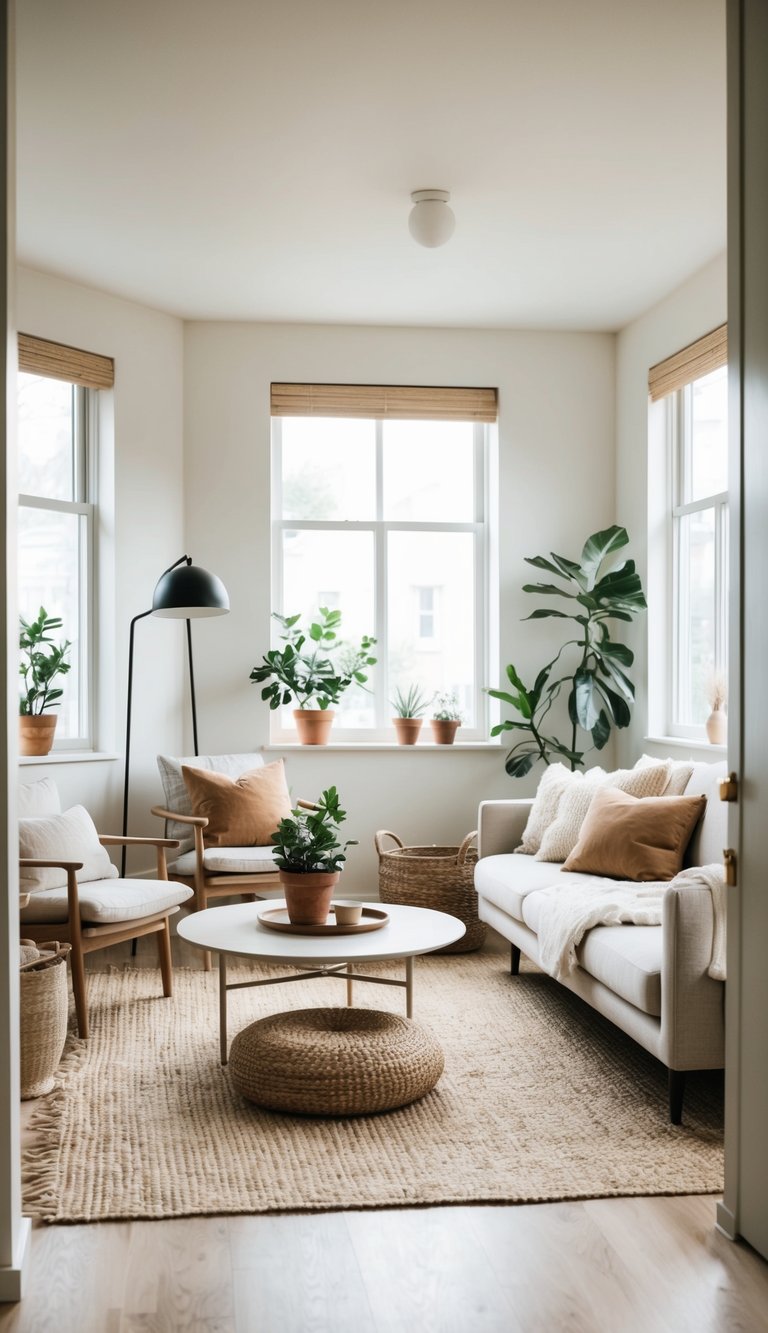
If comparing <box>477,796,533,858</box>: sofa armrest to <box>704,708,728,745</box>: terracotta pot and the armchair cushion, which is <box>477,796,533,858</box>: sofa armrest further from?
→ the armchair cushion

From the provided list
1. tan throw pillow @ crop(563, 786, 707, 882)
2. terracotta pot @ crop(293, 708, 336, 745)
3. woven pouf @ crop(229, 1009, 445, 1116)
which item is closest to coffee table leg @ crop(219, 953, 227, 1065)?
woven pouf @ crop(229, 1009, 445, 1116)

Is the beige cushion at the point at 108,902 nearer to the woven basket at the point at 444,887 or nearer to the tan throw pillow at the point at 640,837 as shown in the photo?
the woven basket at the point at 444,887

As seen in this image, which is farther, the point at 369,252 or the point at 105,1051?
the point at 369,252

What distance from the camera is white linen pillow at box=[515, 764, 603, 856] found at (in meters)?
4.74

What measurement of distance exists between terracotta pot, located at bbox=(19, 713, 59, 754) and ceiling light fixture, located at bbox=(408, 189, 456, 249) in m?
2.59

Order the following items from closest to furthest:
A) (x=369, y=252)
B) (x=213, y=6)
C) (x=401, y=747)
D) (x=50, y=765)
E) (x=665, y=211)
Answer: (x=213, y=6) < (x=665, y=211) < (x=369, y=252) < (x=50, y=765) < (x=401, y=747)

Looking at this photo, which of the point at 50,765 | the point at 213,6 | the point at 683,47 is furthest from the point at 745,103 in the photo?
the point at 50,765

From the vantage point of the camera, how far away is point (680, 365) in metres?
5.14

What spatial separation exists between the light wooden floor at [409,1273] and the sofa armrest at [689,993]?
429mm

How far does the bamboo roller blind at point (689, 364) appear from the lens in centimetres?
476

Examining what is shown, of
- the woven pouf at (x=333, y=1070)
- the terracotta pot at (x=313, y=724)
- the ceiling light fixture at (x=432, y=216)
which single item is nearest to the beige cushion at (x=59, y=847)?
the woven pouf at (x=333, y=1070)

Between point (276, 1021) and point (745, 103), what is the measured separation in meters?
2.69

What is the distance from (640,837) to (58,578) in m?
2.97

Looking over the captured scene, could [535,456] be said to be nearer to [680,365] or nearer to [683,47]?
[680,365]
